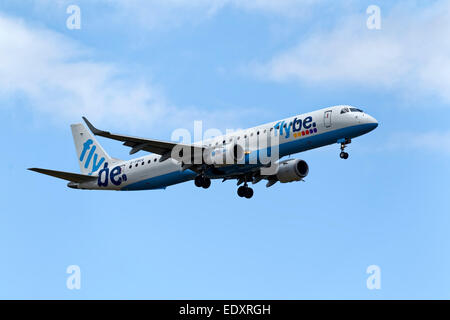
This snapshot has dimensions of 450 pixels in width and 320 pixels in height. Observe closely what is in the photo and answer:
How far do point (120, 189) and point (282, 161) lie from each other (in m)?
11.8

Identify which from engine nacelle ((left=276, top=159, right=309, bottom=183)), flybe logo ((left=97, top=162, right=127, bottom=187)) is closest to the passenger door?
engine nacelle ((left=276, top=159, right=309, bottom=183))

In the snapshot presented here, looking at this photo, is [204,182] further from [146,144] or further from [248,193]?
[248,193]

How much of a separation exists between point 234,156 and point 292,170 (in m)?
5.80

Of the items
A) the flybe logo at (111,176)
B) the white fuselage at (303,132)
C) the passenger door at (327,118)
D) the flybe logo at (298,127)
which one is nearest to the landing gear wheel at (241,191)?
the white fuselage at (303,132)

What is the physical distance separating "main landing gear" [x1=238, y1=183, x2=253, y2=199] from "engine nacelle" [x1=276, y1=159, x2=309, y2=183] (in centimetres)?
239

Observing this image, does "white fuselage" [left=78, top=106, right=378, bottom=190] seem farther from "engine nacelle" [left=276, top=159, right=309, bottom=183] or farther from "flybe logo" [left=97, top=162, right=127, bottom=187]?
"flybe logo" [left=97, top=162, right=127, bottom=187]

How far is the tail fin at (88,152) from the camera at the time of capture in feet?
193

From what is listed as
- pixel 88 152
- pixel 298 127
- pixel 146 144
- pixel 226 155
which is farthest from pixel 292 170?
pixel 88 152

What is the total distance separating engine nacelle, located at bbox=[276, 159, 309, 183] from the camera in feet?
175

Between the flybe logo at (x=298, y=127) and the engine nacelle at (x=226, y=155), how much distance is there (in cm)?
288

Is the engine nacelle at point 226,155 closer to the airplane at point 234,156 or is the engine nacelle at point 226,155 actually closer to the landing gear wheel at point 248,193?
the airplane at point 234,156
